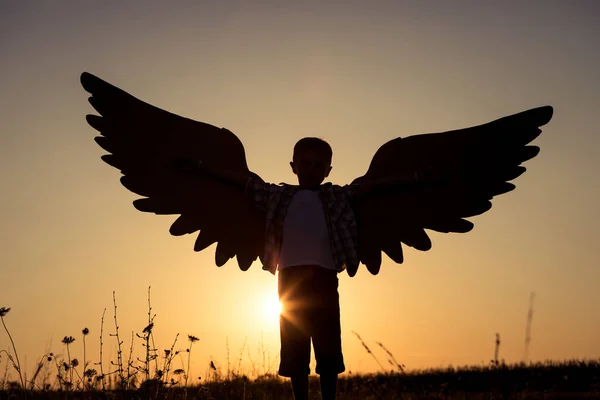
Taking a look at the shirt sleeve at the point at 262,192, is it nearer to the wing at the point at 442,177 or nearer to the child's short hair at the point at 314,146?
the child's short hair at the point at 314,146

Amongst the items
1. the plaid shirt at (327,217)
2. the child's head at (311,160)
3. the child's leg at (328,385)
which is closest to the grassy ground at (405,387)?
the child's leg at (328,385)

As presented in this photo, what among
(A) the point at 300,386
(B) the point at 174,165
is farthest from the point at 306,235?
(B) the point at 174,165

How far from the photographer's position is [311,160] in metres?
5.25

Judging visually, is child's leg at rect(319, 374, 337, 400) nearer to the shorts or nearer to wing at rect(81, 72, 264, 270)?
the shorts

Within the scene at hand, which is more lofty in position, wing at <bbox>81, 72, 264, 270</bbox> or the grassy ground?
wing at <bbox>81, 72, 264, 270</bbox>

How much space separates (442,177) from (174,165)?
2.10 meters

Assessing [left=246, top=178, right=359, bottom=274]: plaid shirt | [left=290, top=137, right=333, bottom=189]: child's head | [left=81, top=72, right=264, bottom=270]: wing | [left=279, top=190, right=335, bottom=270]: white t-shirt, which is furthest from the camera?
[left=81, top=72, right=264, bottom=270]: wing

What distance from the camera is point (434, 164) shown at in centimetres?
552

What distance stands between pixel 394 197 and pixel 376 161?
1.04 ft

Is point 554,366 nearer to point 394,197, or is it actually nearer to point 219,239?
point 394,197

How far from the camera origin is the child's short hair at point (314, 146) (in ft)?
17.2

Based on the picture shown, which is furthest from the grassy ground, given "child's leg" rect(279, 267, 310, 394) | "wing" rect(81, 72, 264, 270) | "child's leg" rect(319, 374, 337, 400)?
"wing" rect(81, 72, 264, 270)

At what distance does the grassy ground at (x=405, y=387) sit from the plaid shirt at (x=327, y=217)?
0.98 meters

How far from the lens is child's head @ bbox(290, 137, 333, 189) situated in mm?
5250
